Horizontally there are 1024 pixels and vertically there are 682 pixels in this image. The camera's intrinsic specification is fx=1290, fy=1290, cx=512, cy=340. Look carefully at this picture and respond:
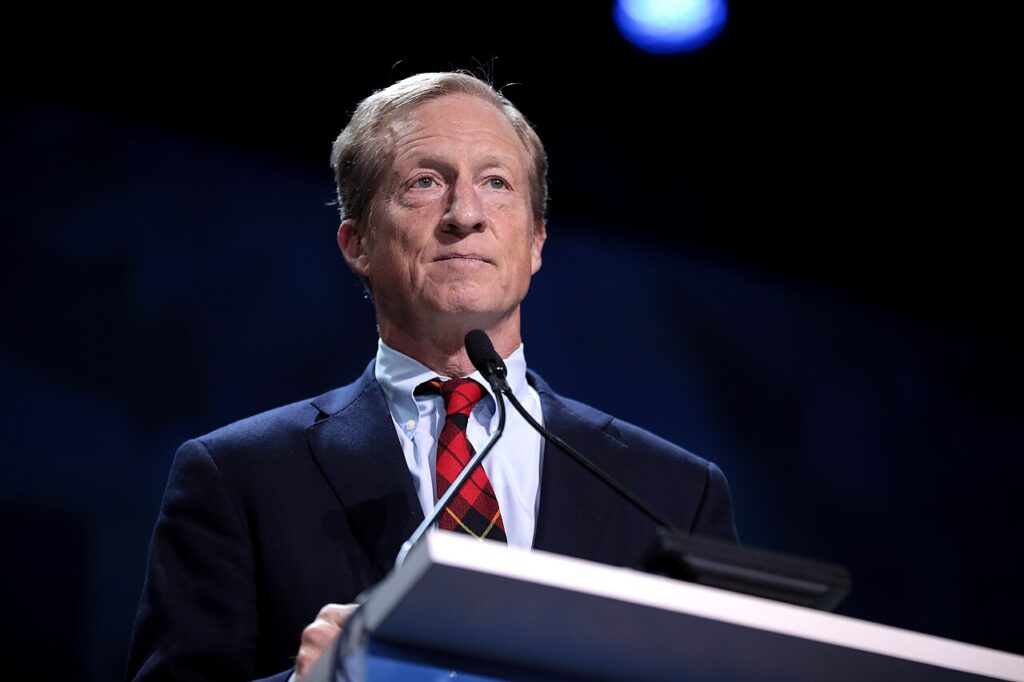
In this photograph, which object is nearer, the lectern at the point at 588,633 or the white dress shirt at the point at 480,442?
the lectern at the point at 588,633

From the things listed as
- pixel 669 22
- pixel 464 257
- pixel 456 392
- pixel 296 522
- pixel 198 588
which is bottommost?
pixel 198 588

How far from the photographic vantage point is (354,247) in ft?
8.60

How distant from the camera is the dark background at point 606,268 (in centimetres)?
288

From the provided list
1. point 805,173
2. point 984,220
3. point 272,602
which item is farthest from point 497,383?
point 984,220

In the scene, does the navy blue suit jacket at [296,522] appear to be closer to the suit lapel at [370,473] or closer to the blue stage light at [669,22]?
the suit lapel at [370,473]

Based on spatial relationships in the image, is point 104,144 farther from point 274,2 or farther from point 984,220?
point 984,220

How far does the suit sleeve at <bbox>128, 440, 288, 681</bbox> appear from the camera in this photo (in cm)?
190

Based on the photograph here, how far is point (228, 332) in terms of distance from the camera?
9.90 ft

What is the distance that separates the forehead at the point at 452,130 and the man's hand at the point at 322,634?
133cm

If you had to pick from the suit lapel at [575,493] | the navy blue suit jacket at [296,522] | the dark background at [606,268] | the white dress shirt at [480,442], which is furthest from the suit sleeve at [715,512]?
the dark background at [606,268]

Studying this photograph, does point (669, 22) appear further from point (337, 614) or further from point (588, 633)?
point (588, 633)

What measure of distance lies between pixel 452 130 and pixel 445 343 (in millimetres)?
416

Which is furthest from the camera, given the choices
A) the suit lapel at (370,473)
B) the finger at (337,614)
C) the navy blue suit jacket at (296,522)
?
the suit lapel at (370,473)

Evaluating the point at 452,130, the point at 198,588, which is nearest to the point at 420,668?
the point at 198,588
